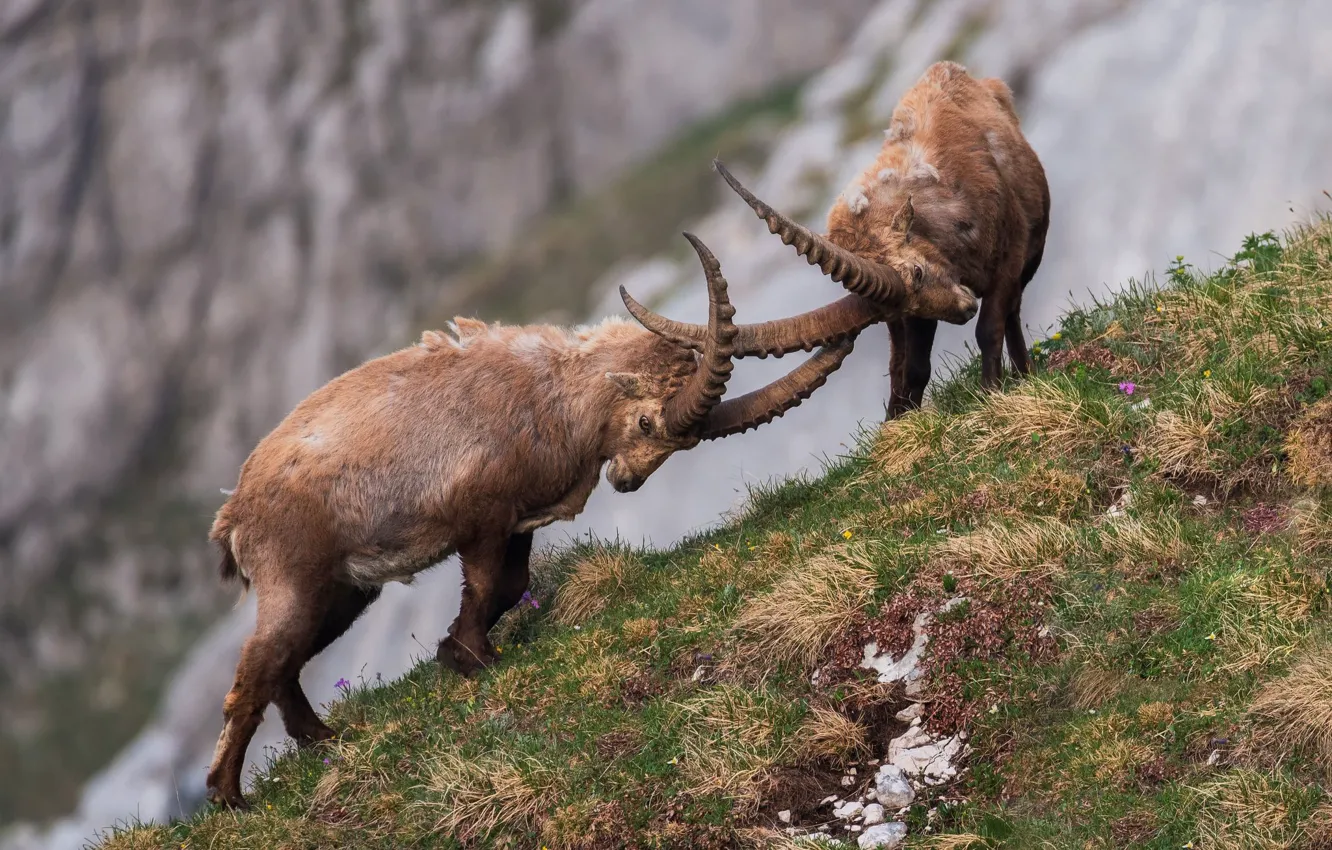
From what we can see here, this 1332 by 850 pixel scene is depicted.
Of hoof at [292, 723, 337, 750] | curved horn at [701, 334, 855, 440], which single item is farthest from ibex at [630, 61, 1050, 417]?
hoof at [292, 723, 337, 750]

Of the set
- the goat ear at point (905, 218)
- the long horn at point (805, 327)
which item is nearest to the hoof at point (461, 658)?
the long horn at point (805, 327)

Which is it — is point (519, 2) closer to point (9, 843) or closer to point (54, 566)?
point (54, 566)

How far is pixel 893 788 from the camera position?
811 centimetres

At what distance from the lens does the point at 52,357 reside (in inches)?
3263

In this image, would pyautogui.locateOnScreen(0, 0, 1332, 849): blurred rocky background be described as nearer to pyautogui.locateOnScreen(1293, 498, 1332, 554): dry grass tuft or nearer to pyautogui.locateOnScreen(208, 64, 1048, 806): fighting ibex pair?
pyautogui.locateOnScreen(208, 64, 1048, 806): fighting ibex pair

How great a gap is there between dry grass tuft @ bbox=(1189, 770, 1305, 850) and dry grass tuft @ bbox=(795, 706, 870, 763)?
1.98 m

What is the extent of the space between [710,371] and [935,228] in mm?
2175

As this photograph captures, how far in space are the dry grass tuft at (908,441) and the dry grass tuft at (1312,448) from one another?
2739 millimetres

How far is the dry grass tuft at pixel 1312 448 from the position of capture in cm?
899

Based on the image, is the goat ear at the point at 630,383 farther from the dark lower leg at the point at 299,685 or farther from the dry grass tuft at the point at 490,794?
the dry grass tuft at the point at 490,794

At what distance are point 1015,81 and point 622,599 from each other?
41.4m

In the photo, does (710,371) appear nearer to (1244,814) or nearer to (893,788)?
(893,788)

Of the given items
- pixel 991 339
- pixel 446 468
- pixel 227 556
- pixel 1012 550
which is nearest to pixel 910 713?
pixel 1012 550

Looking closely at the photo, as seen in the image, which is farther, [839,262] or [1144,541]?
[839,262]
